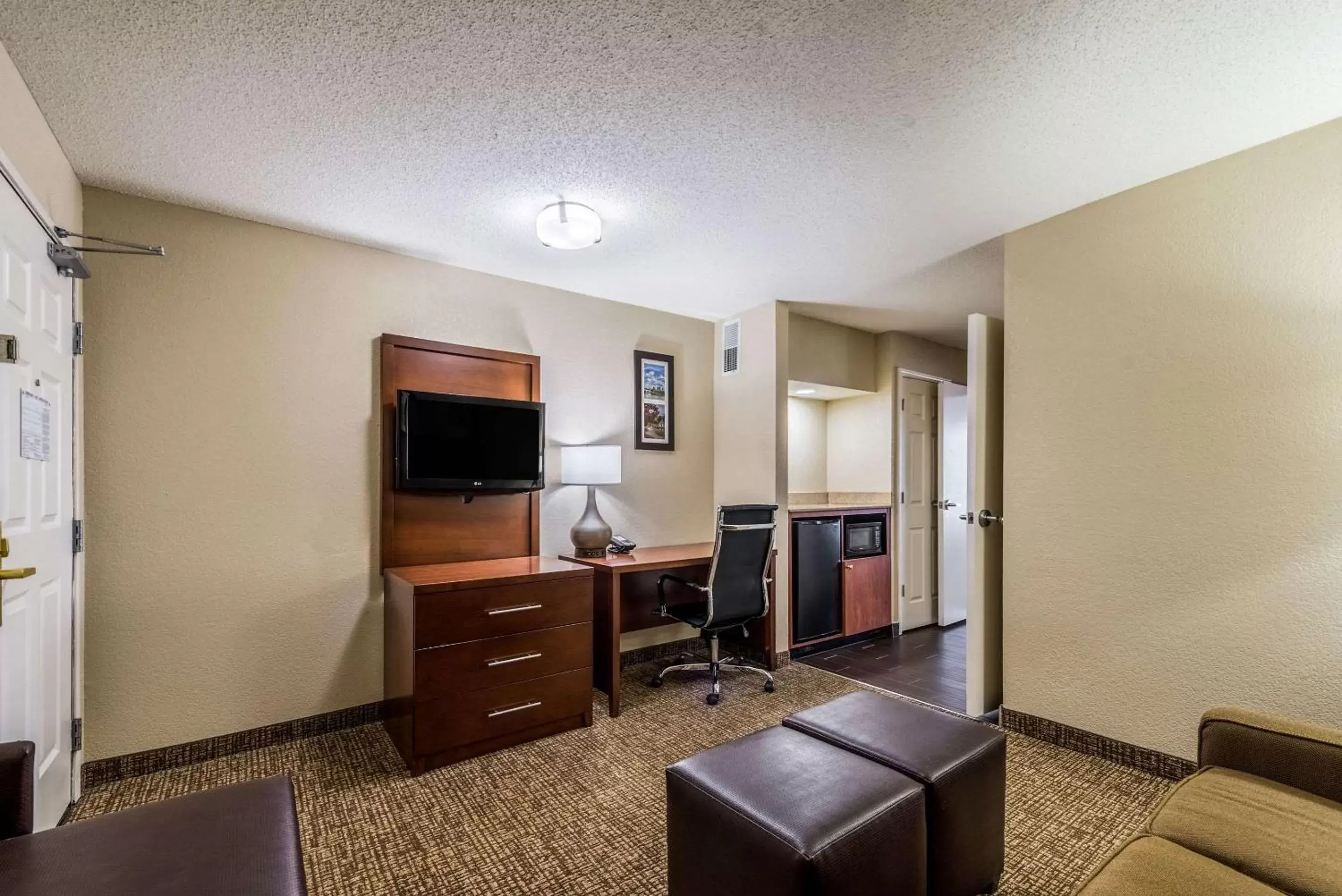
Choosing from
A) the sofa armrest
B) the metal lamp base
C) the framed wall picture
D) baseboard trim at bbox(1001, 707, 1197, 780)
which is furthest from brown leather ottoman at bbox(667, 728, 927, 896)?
the framed wall picture

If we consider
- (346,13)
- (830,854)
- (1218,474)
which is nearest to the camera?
(830,854)

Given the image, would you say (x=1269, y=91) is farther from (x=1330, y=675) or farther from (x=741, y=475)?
(x=741, y=475)

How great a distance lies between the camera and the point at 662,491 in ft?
13.7

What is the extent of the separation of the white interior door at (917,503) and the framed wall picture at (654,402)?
191cm

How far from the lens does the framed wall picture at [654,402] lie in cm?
408

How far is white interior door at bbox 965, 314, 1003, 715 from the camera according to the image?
2.95 metres

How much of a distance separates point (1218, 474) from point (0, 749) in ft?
11.8

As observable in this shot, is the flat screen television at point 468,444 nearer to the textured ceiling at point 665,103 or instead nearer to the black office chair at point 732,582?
the textured ceiling at point 665,103

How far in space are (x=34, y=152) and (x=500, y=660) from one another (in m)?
2.34

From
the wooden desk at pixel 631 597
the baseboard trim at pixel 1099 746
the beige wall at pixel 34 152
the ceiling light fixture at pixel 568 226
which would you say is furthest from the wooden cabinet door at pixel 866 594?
the beige wall at pixel 34 152

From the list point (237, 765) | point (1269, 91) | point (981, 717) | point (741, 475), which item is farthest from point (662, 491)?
point (1269, 91)

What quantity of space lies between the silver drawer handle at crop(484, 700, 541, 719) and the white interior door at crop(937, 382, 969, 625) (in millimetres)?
3646

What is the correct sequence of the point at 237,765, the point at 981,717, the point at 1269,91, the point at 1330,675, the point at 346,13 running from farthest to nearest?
the point at 981,717 → the point at 237,765 → the point at 1330,675 → the point at 1269,91 → the point at 346,13

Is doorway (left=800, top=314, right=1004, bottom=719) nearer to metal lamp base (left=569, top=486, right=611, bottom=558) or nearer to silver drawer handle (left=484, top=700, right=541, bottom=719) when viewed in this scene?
metal lamp base (left=569, top=486, right=611, bottom=558)
